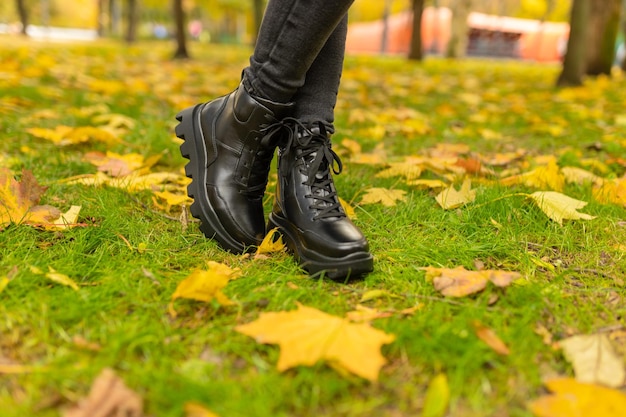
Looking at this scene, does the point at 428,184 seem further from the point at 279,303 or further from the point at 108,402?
the point at 108,402

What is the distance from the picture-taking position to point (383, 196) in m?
1.83

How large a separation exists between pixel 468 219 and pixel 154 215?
1.00 m

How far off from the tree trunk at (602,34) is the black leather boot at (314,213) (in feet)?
21.7

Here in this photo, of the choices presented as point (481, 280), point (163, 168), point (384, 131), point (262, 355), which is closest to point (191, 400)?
point (262, 355)

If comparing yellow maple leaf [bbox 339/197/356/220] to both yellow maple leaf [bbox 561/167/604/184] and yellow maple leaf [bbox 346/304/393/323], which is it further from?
yellow maple leaf [bbox 561/167/604/184]

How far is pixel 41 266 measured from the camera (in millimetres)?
1216

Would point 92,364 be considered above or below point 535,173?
below

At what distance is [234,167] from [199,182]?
0.12m

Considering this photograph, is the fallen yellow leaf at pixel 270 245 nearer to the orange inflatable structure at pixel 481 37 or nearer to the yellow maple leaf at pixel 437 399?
the yellow maple leaf at pixel 437 399

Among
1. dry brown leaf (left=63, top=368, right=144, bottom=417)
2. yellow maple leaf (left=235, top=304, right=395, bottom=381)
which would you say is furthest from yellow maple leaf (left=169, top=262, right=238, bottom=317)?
dry brown leaf (left=63, top=368, right=144, bottom=417)

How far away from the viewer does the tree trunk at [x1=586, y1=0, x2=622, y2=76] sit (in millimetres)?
6547

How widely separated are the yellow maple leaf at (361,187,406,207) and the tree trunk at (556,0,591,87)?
4.55 metres

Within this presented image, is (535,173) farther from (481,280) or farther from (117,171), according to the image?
(117,171)

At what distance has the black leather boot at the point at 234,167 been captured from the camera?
4.69 ft
